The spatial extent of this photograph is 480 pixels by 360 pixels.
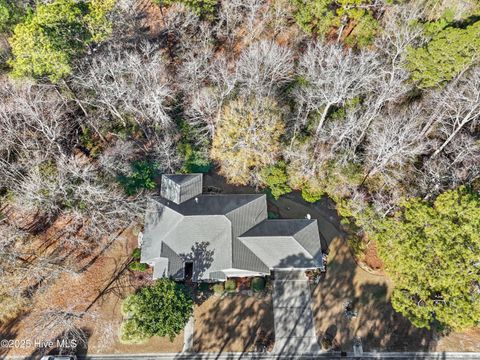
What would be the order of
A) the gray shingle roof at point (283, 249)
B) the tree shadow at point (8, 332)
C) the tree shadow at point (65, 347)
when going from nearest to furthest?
1. the tree shadow at point (65, 347)
2. the tree shadow at point (8, 332)
3. the gray shingle roof at point (283, 249)

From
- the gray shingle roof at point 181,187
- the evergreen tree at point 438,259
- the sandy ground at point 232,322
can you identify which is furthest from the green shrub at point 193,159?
the evergreen tree at point 438,259

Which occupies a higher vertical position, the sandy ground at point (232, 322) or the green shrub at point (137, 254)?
the green shrub at point (137, 254)

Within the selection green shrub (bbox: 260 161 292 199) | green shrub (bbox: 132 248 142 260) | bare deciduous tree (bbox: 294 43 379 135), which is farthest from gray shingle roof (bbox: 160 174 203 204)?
bare deciduous tree (bbox: 294 43 379 135)

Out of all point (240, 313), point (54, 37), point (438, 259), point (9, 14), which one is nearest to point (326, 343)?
point (240, 313)

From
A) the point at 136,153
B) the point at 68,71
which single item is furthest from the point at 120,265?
the point at 68,71

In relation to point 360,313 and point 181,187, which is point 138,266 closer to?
point 181,187

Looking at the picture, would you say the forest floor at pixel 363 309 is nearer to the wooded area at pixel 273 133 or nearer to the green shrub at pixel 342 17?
the wooded area at pixel 273 133
